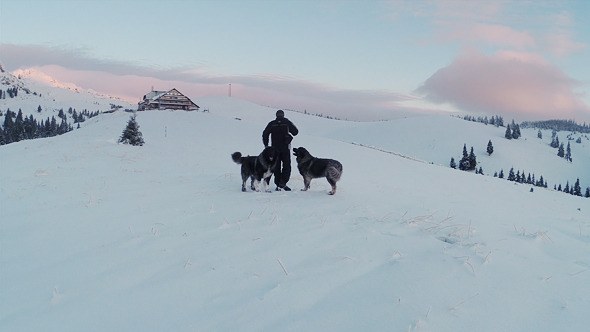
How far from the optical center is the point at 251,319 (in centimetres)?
318

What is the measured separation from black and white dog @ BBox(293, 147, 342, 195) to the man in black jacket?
1.71 ft

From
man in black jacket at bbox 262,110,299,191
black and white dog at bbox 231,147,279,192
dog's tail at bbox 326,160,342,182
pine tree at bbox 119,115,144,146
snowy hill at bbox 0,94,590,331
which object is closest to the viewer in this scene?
snowy hill at bbox 0,94,590,331

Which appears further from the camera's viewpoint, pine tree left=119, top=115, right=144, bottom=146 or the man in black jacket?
pine tree left=119, top=115, right=144, bottom=146

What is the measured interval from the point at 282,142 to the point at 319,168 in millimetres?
1575

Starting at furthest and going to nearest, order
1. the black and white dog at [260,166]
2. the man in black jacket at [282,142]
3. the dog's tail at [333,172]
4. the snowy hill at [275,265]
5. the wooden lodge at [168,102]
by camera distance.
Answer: the wooden lodge at [168,102] → the man in black jacket at [282,142] → the black and white dog at [260,166] → the dog's tail at [333,172] → the snowy hill at [275,265]

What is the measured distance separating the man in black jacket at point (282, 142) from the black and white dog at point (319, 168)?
0.52 meters

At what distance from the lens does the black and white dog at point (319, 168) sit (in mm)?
9016

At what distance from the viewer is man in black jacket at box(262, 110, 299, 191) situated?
9914 mm

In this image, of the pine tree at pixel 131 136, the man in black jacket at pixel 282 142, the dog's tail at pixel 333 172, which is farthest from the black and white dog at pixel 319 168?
the pine tree at pixel 131 136

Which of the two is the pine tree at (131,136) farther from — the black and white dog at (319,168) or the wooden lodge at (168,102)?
the wooden lodge at (168,102)

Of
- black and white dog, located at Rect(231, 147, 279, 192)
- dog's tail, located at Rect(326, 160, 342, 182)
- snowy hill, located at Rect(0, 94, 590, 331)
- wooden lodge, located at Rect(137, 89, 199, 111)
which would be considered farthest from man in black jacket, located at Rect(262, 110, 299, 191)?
wooden lodge, located at Rect(137, 89, 199, 111)

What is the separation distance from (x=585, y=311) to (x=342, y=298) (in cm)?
237

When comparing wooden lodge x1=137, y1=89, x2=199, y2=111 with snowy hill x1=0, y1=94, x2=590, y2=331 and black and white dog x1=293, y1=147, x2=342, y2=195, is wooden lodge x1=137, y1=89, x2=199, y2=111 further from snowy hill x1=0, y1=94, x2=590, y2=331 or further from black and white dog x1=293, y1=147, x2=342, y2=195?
black and white dog x1=293, y1=147, x2=342, y2=195

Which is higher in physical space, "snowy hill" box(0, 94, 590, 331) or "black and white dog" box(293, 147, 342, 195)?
"black and white dog" box(293, 147, 342, 195)
